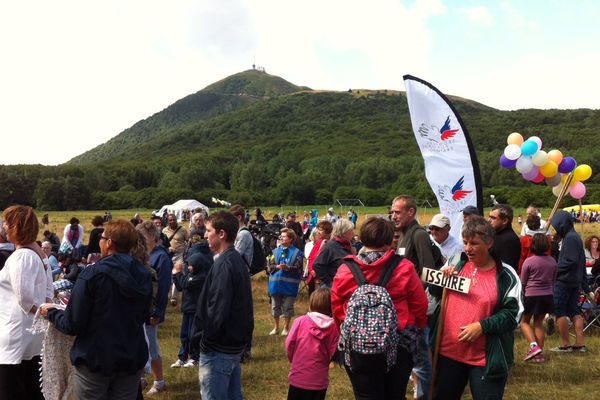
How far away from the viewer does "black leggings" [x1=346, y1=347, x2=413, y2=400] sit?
12.6 ft

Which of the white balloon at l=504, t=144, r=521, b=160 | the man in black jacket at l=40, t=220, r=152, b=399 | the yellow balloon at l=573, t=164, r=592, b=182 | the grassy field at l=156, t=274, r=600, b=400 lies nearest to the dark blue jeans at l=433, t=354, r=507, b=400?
the man in black jacket at l=40, t=220, r=152, b=399

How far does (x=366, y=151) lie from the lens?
133 metres

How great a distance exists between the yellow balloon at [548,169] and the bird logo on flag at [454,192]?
2724 mm

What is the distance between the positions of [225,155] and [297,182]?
44164mm

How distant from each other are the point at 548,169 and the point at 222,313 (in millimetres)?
6810

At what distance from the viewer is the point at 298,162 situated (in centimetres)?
12700

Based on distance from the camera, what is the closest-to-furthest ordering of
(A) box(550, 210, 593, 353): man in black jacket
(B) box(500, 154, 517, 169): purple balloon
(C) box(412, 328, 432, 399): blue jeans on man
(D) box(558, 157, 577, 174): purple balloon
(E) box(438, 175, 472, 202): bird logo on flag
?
(C) box(412, 328, 432, 399): blue jeans on man → (E) box(438, 175, 472, 202): bird logo on flag → (A) box(550, 210, 593, 353): man in black jacket → (B) box(500, 154, 517, 169): purple balloon → (D) box(558, 157, 577, 174): purple balloon

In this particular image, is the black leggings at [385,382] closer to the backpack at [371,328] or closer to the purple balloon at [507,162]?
the backpack at [371,328]

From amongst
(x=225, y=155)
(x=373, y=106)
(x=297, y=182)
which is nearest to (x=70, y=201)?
(x=297, y=182)

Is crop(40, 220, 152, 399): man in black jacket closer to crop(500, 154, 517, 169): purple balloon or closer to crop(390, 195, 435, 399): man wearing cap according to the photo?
crop(390, 195, 435, 399): man wearing cap

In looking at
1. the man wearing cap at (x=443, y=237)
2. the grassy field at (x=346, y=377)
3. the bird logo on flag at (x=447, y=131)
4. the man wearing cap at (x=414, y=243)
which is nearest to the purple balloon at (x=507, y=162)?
the bird logo on flag at (x=447, y=131)

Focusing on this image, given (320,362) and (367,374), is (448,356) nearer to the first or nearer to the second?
(367,374)

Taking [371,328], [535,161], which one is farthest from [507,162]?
[371,328]

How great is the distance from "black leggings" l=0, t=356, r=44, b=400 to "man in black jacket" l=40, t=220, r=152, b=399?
26.3 inches
